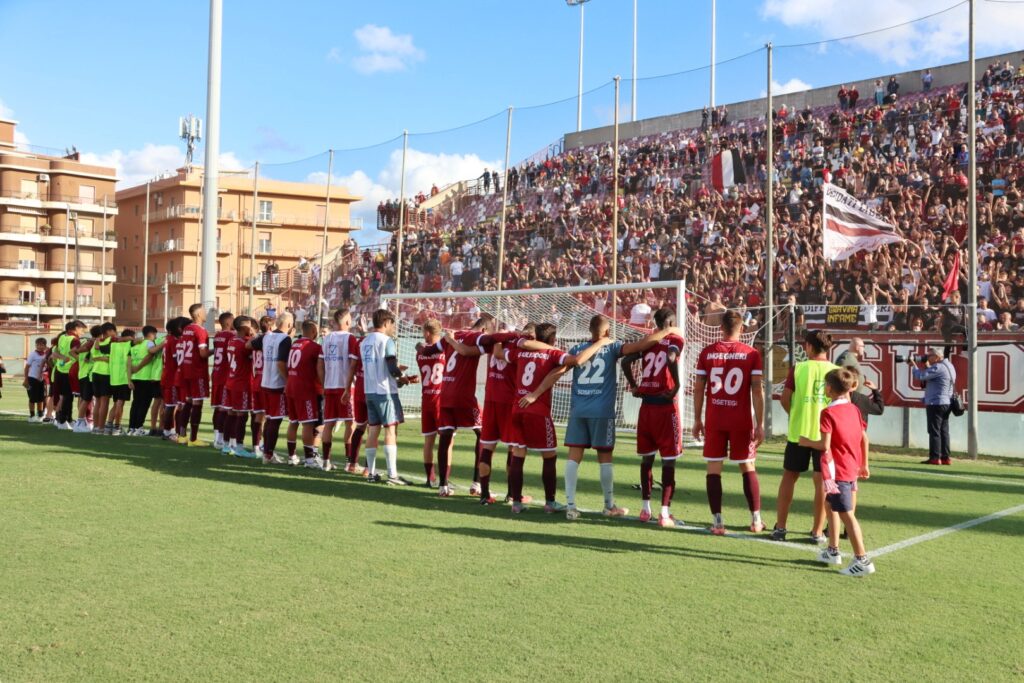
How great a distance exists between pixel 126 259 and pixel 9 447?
62913mm

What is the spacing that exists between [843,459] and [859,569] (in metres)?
0.77

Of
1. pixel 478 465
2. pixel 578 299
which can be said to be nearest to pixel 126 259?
pixel 578 299

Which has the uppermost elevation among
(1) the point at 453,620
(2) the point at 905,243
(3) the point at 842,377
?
(2) the point at 905,243

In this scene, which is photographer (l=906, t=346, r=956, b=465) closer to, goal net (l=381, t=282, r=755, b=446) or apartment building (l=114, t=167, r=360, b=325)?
goal net (l=381, t=282, r=755, b=446)

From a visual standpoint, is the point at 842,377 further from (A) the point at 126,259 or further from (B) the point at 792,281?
(A) the point at 126,259

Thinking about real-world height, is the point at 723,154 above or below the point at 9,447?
above

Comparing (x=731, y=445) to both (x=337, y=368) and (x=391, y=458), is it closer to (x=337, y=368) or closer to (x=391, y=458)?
(x=391, y=458)

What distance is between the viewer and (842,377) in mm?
6582

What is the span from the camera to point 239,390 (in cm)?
1291

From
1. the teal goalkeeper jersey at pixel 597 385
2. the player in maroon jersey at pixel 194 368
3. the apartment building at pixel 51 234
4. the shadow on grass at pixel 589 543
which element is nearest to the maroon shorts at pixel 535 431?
the teal goalkeeper jersey at pixel 597 385

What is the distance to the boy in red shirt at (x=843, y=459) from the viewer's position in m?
6.40

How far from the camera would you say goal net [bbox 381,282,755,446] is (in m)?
17.0

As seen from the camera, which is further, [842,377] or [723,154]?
[723,154]

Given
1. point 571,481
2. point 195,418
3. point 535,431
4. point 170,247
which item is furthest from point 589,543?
point 170,247
